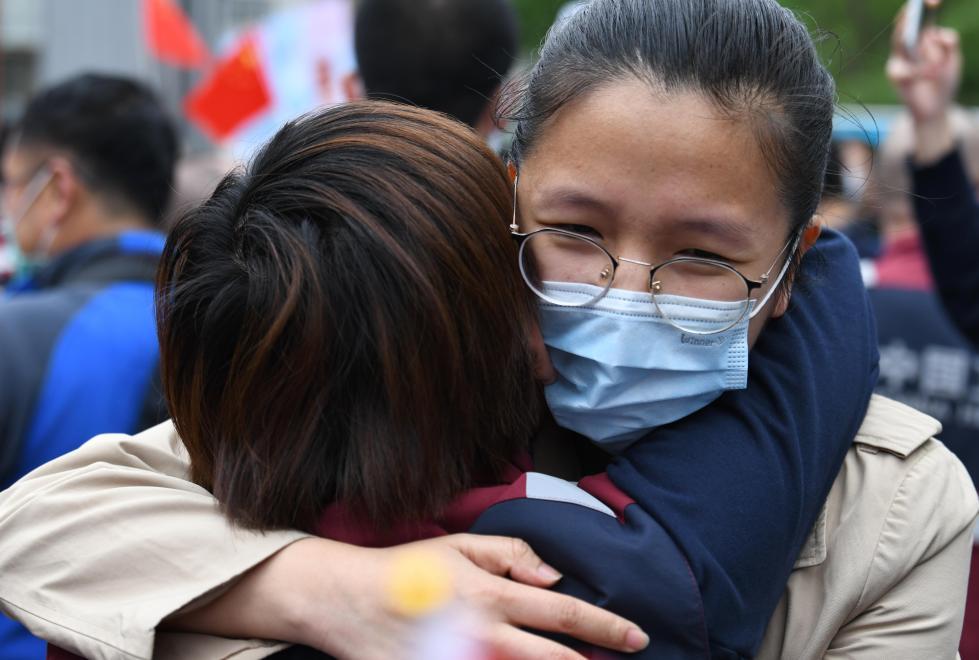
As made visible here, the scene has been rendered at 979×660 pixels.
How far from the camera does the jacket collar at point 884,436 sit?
1.59m

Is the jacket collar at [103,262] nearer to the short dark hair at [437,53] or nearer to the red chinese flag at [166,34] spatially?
the short dark hair at [437,53]

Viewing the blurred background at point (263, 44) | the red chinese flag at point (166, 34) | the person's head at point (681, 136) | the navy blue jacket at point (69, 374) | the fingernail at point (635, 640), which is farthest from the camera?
the red chinese flag at point (166, 34)

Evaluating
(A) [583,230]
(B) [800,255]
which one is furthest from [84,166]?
(B) [800,255]

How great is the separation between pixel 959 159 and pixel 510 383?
97.3 inches

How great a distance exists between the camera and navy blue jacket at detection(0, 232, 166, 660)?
2818 millimetres

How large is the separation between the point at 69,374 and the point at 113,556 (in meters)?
1.56

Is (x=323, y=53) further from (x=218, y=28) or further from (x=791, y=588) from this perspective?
(x=218, y=28)

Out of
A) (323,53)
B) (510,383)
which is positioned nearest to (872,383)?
(510,383)

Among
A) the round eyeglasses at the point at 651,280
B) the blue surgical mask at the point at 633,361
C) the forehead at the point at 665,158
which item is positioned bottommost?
the blue surgical mask at the point at 633,361

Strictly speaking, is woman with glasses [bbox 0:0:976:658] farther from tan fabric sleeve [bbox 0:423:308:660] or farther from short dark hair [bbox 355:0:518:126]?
short dark hair [bbox 355:0:518:126]

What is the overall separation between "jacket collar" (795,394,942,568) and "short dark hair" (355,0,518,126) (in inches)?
63.9

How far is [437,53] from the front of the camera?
300 cm

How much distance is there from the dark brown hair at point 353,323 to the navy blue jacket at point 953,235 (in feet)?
7.54

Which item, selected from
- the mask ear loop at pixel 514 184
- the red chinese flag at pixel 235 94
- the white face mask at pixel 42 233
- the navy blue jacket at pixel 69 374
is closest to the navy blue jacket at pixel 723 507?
the mask ear loop at pixel 514 184
